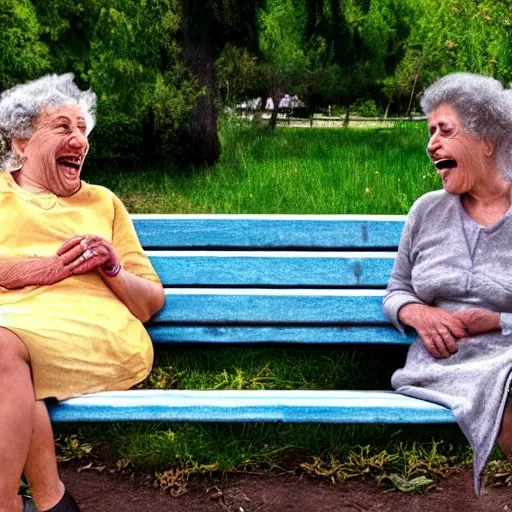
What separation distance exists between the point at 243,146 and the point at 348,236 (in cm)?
193

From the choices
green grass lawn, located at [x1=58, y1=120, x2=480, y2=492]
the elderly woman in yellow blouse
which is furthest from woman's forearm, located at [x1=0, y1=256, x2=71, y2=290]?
green grass lawn, located at [x1=58, y1=120, x2=480, y2=492]

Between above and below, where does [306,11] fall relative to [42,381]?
above

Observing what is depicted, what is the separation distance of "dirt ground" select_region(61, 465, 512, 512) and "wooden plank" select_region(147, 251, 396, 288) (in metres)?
0.76

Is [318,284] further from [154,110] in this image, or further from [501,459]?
[154,110]

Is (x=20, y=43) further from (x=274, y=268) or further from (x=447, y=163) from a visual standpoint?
(x=447, y=163)

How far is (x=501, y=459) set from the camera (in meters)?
3.68

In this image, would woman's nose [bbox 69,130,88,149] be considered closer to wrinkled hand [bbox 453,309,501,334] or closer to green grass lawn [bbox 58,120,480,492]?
green grass lawn [bbox 58,120,480,492]

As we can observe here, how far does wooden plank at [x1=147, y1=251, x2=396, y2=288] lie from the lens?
11.1ft

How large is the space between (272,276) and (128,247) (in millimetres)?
536

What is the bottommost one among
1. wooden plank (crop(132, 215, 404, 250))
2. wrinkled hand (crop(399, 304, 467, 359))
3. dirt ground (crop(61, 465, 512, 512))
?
dirt ground (crop(61, 465, 512, 512))

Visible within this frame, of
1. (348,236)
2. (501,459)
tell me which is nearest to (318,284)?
(348,236)

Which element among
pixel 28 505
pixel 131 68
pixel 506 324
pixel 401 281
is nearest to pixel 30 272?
pixel 28 505

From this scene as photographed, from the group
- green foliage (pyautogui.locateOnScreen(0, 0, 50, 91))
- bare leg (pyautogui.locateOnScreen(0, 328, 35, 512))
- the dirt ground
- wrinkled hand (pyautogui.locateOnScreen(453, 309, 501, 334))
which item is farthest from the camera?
green foliage (pyautogui.locateOnScreen(0, 0, 50, 91))

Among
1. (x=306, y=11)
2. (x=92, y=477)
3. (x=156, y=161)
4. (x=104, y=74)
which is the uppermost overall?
(x=306, y=11)
